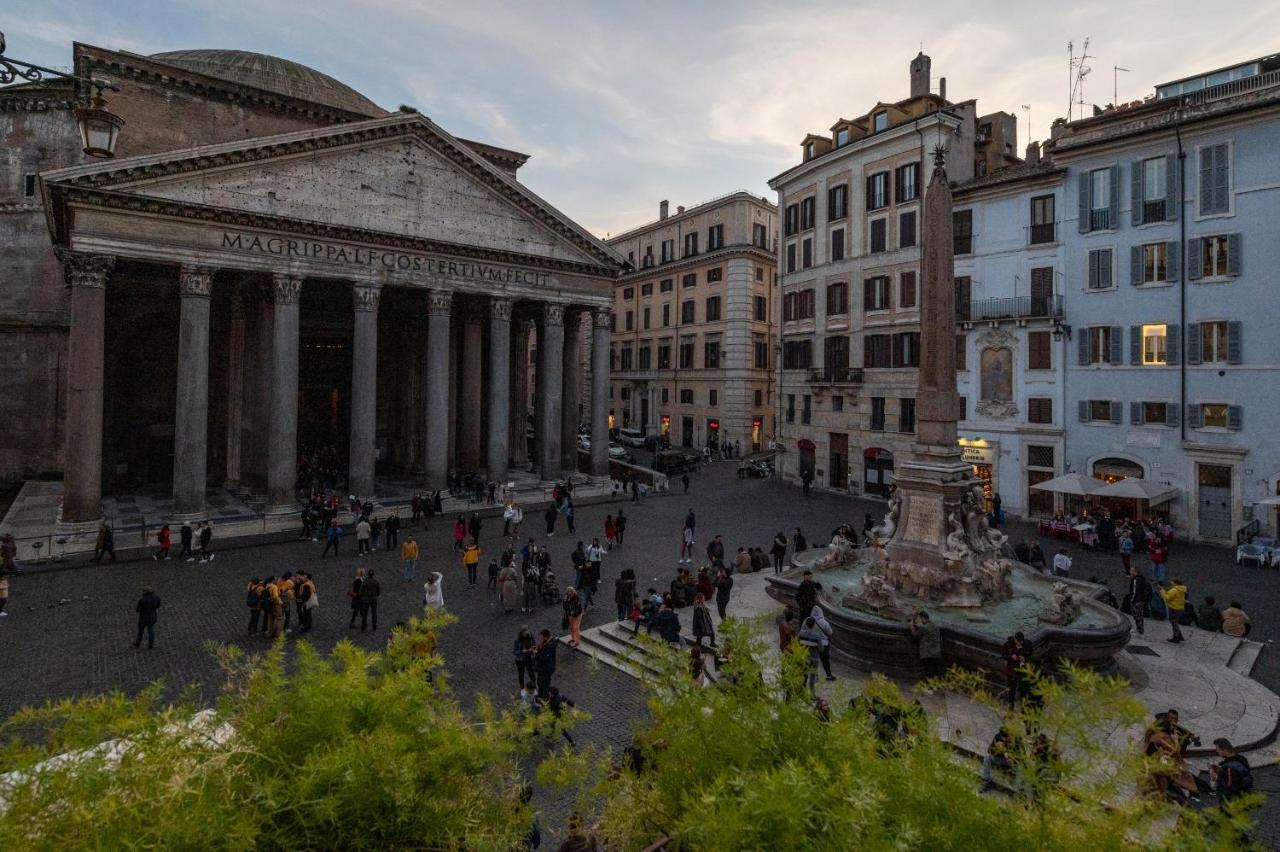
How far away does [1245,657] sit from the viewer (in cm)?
1249

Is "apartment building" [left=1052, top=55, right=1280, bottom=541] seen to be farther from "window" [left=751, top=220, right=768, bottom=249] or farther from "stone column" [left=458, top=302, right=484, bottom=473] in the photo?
"stone column" [left=458, top=302, right=484, bottom=473]

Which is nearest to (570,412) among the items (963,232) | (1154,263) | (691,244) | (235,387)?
(235,387)

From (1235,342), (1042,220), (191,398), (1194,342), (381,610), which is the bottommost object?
(381,610)

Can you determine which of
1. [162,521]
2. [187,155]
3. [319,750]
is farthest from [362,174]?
[319,750]

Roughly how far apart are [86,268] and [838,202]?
30.3 m

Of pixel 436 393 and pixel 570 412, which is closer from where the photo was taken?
pixel 436 393

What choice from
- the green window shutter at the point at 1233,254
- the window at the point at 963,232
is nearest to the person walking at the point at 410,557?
the window at the point at 963,232

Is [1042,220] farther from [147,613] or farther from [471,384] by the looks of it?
[147,613]

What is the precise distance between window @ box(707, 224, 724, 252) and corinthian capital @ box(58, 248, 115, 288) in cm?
3558

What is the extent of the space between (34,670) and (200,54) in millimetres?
36379

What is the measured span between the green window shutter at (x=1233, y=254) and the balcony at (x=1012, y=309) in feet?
15.8

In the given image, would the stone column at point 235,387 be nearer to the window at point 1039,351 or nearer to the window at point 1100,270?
the window at point 1039,351

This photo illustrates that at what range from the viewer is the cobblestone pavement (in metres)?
11.1

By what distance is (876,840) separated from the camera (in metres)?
2.45
